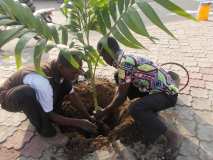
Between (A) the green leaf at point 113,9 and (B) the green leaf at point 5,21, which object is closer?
(B) the green leaf at point 5,21

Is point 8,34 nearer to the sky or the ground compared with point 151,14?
nearer to the ground

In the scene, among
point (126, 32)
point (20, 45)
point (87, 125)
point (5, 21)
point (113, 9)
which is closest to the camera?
point (20, 45)

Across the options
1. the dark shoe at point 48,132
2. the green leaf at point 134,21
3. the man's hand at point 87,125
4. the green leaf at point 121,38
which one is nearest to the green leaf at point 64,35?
the green leaf at point 121,38

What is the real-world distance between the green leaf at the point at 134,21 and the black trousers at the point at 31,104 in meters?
1.23

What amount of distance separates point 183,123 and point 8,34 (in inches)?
83.6

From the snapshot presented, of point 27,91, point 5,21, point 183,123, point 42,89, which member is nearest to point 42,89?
point 42,89

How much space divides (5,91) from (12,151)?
55 cm

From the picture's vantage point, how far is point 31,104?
3199 mm

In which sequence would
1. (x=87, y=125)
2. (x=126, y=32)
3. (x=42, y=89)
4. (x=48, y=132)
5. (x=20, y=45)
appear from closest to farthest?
(x=20, y=45), (x=126, y=32), (x=42, y=89), (x=87, y=125), (x=48, y=132)

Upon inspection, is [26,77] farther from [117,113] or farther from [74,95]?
[117,113]

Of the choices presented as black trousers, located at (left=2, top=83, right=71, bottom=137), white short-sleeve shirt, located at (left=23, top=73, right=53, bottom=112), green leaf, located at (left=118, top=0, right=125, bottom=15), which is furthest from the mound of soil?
green leaf, located at (left=118, top=0, right=125, bottom=15)

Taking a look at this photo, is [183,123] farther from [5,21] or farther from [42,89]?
[5,21]

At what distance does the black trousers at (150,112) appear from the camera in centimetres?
317

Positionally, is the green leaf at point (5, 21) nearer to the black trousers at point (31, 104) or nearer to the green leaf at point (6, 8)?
the green leaf at point (6, 8)
